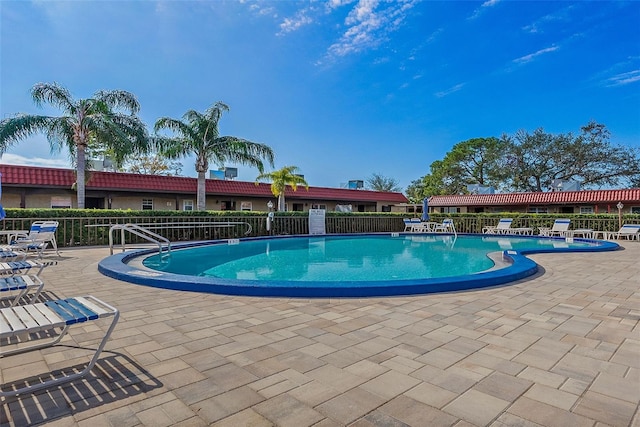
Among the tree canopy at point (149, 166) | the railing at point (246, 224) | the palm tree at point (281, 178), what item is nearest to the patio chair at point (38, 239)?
the railing at point (246, 224)

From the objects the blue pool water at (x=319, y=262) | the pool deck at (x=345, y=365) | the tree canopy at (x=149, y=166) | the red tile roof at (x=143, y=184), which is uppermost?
the tree canopy at (x=149, y=166)

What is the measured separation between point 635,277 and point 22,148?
1909 cm

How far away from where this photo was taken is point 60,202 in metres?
17.0

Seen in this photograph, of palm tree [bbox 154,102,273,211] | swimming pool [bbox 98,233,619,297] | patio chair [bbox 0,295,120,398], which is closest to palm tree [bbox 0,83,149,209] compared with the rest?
palm tree [bbox 154,102,273,211]

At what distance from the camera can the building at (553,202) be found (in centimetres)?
2254

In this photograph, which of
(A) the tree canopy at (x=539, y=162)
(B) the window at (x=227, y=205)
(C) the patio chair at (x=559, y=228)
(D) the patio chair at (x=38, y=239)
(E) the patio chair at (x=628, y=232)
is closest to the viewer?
(D) the patio chair at (x=38, y=239)

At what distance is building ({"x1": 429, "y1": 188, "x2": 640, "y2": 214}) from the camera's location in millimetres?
22544

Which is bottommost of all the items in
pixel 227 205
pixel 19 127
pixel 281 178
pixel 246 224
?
pixel 246 224

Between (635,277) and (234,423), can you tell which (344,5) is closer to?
(635,277)

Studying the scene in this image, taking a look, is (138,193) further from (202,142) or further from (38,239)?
(38,239)

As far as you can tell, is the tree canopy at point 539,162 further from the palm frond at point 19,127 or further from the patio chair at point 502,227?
the palm frond at point 19,127

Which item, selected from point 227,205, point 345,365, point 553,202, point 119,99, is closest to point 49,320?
point 345,365

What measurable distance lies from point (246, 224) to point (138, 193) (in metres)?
6.68

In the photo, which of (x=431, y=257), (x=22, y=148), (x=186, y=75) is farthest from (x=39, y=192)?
(x=431, y=257)
